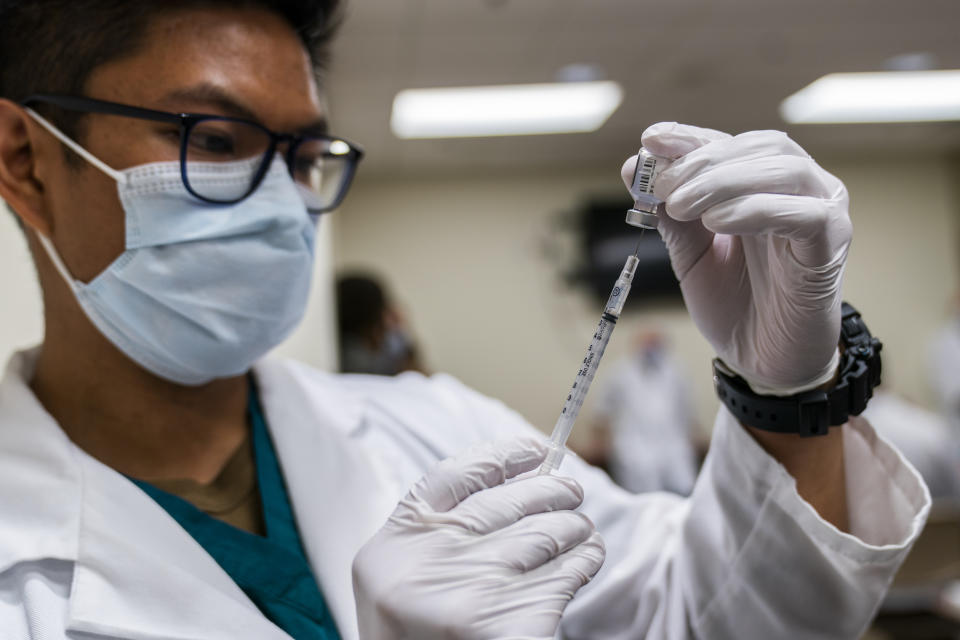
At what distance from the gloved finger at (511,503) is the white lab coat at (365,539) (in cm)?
26

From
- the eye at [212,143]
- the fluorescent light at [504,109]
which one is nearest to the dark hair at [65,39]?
the eye at [212,143]

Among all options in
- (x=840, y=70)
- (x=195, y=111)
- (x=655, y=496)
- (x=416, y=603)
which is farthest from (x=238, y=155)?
(x=840, y=70)

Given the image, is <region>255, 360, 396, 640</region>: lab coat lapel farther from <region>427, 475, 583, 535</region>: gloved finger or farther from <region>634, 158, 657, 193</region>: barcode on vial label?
<region>634, 158, 657, 193</region>: barcode on vial label

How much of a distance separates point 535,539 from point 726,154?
1.18 feet

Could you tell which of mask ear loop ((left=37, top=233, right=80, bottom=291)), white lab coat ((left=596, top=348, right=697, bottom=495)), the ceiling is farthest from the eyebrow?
white lab coat ((left=596, top=348, right=697, bottom=495))

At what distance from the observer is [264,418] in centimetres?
99

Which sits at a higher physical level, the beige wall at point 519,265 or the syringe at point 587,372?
the syringe at point 587,372

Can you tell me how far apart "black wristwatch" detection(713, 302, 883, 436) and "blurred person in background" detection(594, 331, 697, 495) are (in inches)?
161

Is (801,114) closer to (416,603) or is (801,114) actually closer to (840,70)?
(840,70)

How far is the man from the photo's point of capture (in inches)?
24.7

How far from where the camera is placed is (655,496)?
3.35 ft

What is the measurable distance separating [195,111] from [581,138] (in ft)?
14.4

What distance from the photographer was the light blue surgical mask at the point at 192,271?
0.83 meters

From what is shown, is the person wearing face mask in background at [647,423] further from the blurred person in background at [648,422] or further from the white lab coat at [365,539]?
the white lab coat at [365,539]
